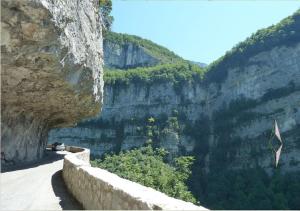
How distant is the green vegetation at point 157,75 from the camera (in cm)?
12275

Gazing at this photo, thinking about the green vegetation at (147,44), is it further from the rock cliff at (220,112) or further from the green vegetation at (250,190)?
the green vegetation at (250,190)

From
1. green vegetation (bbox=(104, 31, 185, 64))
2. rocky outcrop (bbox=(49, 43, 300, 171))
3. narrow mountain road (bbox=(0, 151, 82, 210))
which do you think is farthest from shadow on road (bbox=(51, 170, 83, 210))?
green vegetation (bbox=(104, 31, 185, 64))

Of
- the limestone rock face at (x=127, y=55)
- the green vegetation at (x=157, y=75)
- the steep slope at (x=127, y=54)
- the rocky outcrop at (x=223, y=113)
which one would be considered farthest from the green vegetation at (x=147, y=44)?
the rocky outcrop at (x=223, y=113)

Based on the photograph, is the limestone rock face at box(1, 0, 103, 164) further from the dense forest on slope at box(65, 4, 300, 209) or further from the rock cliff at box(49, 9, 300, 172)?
the rock cliff at box(49, 9, 300, 172)

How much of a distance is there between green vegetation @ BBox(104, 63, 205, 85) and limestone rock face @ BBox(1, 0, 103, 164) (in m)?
90.5

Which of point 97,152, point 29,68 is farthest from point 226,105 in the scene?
point 29,68

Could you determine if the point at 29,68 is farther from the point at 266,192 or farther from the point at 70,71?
the point at 266,192

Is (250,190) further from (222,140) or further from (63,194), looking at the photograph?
(63,194)

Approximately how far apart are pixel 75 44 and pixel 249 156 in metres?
80.3

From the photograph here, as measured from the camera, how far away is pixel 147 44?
15612 cm

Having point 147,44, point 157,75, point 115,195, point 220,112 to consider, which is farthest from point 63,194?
point 147,44

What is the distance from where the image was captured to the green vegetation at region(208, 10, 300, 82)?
10838 cm

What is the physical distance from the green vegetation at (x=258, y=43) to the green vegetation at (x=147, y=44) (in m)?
30.2

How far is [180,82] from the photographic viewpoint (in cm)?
A: 12325
